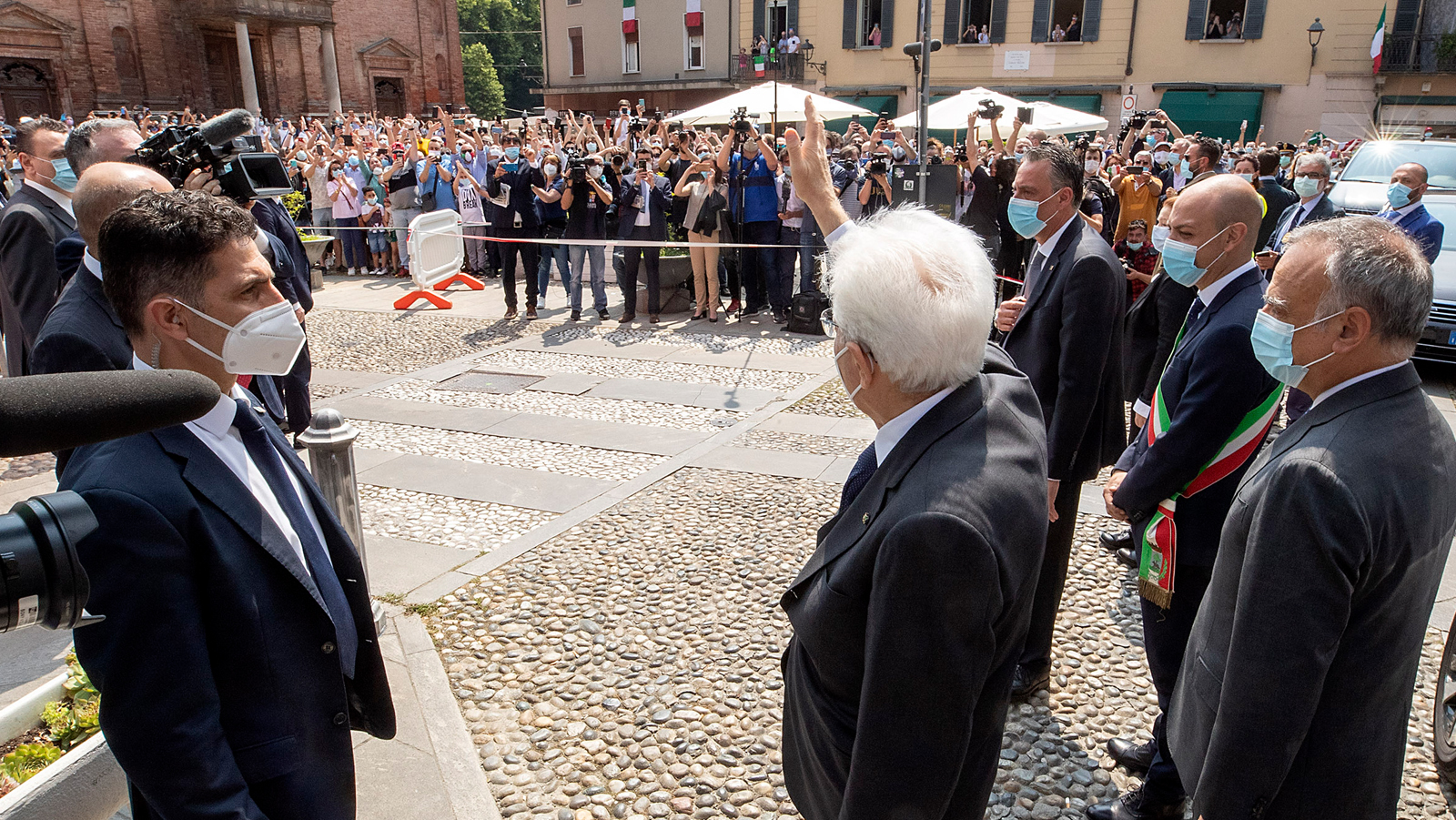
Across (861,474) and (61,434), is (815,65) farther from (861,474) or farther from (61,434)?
(61,434)

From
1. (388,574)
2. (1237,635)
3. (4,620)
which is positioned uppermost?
(4,620)

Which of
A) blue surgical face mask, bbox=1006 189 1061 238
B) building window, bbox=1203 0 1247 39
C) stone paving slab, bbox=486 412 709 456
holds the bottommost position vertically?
stone paving slab, bbox=486 412 709 456

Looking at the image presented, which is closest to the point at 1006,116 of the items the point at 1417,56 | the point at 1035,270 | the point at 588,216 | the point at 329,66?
the point at 588,216

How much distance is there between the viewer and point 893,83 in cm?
3325

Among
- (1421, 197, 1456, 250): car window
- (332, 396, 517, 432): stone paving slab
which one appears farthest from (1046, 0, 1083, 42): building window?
(332, 396, 517, 432): stone paving slab

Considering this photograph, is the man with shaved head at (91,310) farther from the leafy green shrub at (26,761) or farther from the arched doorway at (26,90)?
the arched doorway at (26,90)

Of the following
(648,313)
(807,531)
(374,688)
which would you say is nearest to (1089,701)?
(807,531)

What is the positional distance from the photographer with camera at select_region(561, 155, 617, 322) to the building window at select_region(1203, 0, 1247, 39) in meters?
25.8

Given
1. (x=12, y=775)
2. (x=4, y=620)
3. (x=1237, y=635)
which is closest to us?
(x=4, y=620)

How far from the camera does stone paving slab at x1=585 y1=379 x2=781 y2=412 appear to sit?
26.0ft

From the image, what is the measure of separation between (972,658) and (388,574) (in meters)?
3.93

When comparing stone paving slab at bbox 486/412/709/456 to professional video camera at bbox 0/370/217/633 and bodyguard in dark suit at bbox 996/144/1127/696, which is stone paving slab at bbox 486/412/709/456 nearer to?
bodyguard in dark suit at bbox 996/144/1127/696

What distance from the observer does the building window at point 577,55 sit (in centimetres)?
4416

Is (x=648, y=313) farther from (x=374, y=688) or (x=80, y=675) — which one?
(x=374, y=688)
